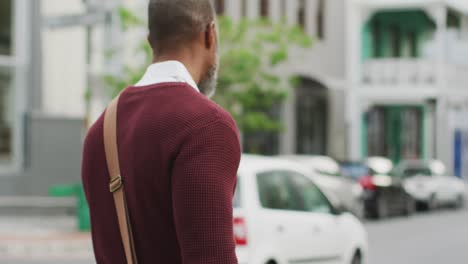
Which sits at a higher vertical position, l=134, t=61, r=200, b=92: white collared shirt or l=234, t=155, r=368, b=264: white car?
l=134, t=61, r=200, b=92: white collared shirt

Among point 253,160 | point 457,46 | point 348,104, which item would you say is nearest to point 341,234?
point 253,160

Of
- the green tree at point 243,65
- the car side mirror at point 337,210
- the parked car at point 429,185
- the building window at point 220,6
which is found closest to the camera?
the car side mirror at point 337,210

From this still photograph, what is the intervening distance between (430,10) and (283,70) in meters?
7.87

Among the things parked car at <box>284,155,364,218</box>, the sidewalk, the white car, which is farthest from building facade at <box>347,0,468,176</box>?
the white car

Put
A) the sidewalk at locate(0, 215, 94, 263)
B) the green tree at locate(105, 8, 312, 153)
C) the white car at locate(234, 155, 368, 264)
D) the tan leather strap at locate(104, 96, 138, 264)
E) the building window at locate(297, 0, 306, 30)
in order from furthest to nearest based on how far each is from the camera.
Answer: the building window at locate(297, 0, 306, 30) < the green tree at locate(105, 8, 312, 153) < the sidewalk at locate(0, 215, 94, 263) < the white car at locate(234, 155, 368, 264) < the tan leather strap at locate(104, 96, 138, 264)

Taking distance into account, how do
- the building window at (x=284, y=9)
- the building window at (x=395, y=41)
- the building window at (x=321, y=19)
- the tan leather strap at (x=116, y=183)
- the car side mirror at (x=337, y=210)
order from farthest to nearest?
the building window at (x=395, y=41), the building window at (x=321, y=19), the building window at (x=284, y=9), the car side mirror at (x=337, y=210), the tan leather strap at (x=116, y=183)

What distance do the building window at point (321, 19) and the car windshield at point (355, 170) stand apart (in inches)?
489

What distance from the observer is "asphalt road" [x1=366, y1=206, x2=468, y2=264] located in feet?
54.0

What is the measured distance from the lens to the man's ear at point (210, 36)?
2.97 meters

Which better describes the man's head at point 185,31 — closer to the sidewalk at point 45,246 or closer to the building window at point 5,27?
the sidewalk at point 45,246

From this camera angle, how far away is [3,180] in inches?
858

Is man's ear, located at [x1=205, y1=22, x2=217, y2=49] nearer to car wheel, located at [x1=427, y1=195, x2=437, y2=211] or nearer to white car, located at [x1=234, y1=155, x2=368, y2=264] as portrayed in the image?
white car, located at [x1=234, y1=155, x2=368, y2=264]

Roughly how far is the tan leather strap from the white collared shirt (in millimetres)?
114

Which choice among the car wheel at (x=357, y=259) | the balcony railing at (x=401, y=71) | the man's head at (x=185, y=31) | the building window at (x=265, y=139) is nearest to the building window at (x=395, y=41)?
the balcony railing at (x=401, y=71)
